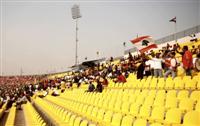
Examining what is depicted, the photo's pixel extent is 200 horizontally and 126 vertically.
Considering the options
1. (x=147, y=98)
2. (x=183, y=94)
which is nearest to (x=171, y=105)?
(x=183, y=94)

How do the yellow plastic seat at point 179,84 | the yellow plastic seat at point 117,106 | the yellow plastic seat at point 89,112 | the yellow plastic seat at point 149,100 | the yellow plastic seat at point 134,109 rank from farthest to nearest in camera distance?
the yellow plastic seat at point 179,84, the yellow plastic seat at point 89,112, the yellow plastic seat at point 117,106, the yellow plastic seat at point 149,100, the yellow plastic seat at point 134,109

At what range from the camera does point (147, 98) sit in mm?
7656

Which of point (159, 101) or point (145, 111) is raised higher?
point (159, 101)

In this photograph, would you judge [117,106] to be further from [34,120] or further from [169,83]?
[34,120]

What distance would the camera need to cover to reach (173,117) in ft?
17.9

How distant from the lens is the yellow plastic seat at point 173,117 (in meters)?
5.35

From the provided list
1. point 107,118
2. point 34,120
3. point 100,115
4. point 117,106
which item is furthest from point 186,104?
point 34,120

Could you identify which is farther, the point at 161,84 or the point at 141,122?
the point at 161,84

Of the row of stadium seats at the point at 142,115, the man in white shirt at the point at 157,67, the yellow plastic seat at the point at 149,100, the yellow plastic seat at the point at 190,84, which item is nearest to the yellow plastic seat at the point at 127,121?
the row of stadium seats at the point at 142,115

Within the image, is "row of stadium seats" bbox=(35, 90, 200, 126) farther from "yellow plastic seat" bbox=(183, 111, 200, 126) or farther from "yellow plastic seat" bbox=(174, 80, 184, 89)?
"yellow plastic seat" bbox=(174, 80, 184, 89)

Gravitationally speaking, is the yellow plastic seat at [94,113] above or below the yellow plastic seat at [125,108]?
below

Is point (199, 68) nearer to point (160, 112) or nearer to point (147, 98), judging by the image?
point (147, 98)

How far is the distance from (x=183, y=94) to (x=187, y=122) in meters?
2.19

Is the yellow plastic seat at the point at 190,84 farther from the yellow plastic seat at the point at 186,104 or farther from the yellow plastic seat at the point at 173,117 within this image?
the yellow plastic seat at the point at 173,117
